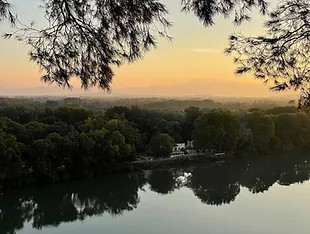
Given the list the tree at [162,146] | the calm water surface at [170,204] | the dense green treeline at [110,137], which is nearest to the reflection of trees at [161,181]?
the calm water surface at [170,204]

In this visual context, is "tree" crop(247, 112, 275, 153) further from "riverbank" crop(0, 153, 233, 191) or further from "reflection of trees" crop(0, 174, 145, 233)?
"reflection of trees" crop(0, 174, 145, 233)

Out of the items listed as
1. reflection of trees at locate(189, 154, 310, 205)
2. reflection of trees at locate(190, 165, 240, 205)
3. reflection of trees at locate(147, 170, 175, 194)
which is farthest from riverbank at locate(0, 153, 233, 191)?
reflection of trees at locate(190, 165, 240, 205)

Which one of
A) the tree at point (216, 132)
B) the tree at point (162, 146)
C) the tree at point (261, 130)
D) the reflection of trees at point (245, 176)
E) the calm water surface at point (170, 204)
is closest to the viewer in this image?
the calm water surface at point (170, 204)

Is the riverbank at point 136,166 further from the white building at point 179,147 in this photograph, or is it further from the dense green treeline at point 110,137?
the white building at point 179,147

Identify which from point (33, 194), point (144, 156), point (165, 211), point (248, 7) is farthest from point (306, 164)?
point (248, 7)

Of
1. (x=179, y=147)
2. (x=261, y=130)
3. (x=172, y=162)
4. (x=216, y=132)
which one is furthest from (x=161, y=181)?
(x=261, y=130)

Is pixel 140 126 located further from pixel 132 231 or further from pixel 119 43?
pixel 119 43
